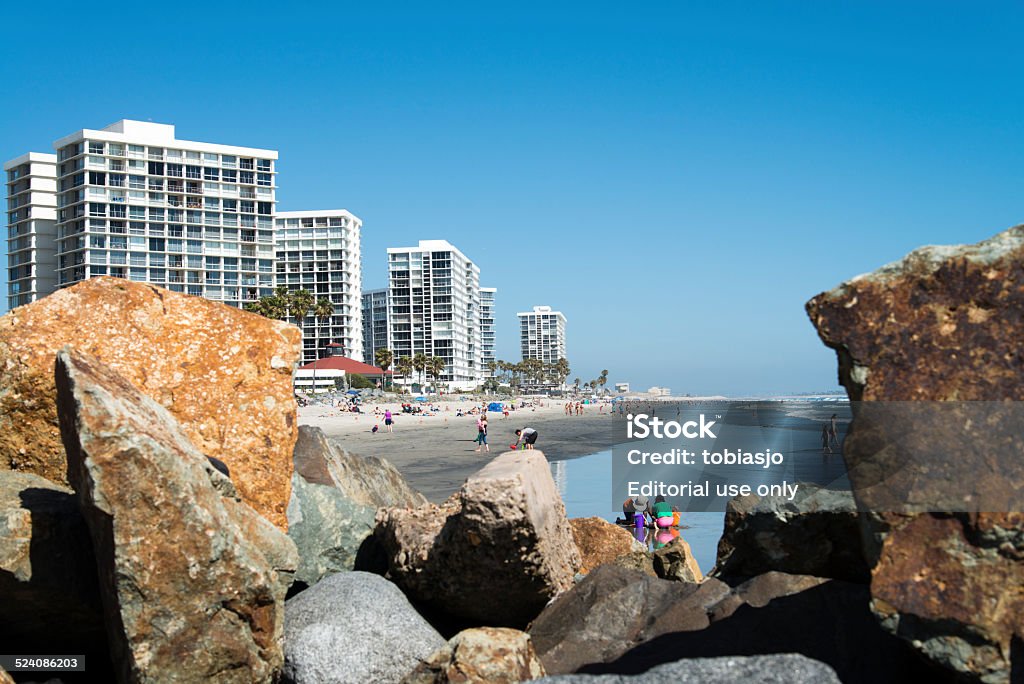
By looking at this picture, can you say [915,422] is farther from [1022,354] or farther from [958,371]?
[1022,354]

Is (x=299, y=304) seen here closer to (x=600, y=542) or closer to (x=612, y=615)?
(x=600, y=542)

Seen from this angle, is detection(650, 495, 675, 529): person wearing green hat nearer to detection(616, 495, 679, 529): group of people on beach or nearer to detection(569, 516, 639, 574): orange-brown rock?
detection(616, 495, 679, 529): group of people on beach

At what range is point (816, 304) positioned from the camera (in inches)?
169

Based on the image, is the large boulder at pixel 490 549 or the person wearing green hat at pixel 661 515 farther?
the person wearing green hat at pixel 661 515

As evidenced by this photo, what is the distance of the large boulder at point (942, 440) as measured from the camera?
3709 millimetres

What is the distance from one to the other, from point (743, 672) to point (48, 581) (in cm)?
420

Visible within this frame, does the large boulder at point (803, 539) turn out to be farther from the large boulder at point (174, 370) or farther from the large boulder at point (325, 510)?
the large boulder at point (174, 370)

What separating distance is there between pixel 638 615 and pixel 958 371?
9.44ft

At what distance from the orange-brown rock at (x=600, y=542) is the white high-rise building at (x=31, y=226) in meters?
124

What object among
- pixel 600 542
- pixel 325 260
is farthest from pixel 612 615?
pixel 325 260

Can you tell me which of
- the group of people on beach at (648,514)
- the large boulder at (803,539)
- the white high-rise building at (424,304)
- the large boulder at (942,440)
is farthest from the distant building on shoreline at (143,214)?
the large boulder at (942,440)

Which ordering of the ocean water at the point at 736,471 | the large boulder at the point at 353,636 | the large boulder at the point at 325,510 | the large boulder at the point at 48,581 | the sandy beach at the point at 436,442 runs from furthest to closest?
the sandy beach at the point at 436,442 < the ocean water at the point at 736,471 < the large boulder at the point at 325,510 < the large boulder at the point at 353,636 < the large boulder at the point at 48,581

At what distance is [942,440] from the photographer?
3.94m

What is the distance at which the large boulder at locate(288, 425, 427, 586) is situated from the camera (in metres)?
7.00
